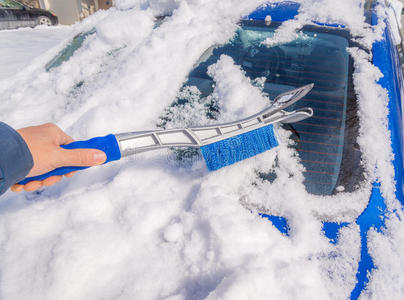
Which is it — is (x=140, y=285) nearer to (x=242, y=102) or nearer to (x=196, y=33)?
(x=242, y=102)

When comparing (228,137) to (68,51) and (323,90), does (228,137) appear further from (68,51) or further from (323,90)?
(68,51)

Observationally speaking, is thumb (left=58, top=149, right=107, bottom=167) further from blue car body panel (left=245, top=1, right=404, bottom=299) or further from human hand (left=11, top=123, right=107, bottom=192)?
blue car body panel (left=245, top=1, right=404, bottom=299)

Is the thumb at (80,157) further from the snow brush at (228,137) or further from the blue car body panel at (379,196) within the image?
the blue car body panel at (379,196)

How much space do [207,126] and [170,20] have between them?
1.23 m

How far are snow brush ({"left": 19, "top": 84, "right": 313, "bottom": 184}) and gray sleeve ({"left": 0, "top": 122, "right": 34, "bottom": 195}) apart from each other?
1.02 ft

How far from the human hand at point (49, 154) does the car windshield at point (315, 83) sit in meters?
0.68

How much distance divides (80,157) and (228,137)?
2.04 ft

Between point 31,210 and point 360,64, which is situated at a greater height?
point 360,64

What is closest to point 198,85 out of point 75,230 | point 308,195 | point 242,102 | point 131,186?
point 242,102

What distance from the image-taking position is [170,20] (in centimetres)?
197

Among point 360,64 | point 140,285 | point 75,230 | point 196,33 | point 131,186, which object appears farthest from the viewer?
point 196,33

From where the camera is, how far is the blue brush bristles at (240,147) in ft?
3.66

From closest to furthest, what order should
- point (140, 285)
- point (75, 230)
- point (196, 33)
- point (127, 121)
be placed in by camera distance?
point (140, 285) → point (75, 230) → point (127, 121) → point (196, 33)

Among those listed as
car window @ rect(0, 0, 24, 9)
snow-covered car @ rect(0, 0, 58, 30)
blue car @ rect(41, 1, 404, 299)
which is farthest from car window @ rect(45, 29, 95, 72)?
car window @ rect(0, 0, 24, 9)
